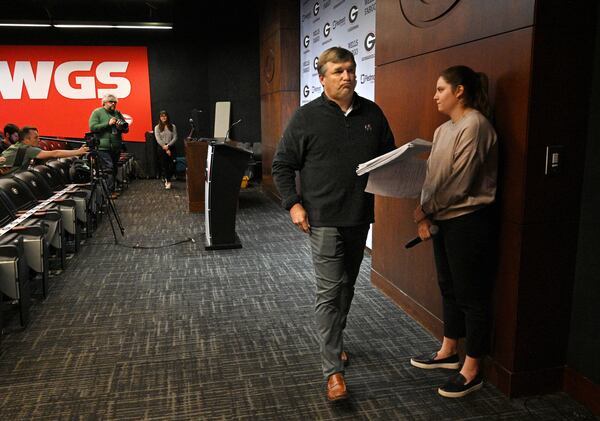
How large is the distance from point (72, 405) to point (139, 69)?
9.87 meters

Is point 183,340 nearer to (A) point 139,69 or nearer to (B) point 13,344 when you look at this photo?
(B) point 13,344

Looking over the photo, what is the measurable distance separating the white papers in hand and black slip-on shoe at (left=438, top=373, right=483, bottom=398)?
0.87 meters

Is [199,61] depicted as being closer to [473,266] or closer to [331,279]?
[331,279]

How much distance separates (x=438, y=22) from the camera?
271cm

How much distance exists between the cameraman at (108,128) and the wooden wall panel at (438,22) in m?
4.62

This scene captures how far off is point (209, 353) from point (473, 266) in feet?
4.72

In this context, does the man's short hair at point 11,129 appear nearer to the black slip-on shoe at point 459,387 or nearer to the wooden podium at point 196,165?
the wooden podium at point 196,165

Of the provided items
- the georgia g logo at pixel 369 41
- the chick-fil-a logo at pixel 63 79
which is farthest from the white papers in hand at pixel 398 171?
the chick-fil-a logo at pixel 63 79

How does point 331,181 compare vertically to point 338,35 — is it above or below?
below

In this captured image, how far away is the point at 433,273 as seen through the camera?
9.41 feet

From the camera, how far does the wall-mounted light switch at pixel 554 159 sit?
6.87ft

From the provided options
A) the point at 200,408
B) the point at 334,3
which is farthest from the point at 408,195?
the point at 334,3

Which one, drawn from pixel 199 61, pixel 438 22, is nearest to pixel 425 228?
pixel 438 22

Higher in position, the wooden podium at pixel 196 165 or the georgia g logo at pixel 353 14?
the georgia g logo at pixel 353 14
